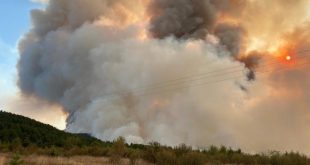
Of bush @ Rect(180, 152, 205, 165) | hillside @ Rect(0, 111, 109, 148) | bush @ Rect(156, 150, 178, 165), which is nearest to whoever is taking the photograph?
bush @ Rect(180, 152, 205, 165)

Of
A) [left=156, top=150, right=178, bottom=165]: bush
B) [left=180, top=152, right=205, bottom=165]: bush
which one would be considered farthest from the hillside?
[left=180, top=152, right=205, bottom=165]: bush

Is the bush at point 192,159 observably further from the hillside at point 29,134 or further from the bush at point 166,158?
the hillside at point 29,134

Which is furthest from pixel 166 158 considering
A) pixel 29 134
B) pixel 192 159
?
pixel 29 134

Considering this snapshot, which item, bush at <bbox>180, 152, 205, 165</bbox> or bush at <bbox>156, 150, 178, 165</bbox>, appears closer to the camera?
bush at <bbox>180, 152, 205, 165</bbox>

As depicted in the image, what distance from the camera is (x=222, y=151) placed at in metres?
32.7

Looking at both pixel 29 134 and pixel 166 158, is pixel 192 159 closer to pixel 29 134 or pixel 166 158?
pixel 166 158

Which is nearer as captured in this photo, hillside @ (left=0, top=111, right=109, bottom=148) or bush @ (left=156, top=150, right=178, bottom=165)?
bush @ (left=156, top=150, right=178, bottom=165)

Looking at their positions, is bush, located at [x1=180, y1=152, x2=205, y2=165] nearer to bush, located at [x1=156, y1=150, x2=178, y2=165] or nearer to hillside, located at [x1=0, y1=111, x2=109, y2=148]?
bush, located at [x1=156, y1=150, x2=178, y2=165]

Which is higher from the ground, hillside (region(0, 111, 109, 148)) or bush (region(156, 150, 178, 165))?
hillside (region(0, 111, 109, 148))

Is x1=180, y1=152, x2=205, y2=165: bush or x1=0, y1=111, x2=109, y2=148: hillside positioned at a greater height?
x1=0, y1=111, x2=109, y2=148: hillside

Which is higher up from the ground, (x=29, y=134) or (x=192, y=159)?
(x=29, y=134)

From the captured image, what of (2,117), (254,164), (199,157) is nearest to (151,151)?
(199,157)

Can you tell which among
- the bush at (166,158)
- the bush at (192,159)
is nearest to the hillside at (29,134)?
the bush at (166,158)

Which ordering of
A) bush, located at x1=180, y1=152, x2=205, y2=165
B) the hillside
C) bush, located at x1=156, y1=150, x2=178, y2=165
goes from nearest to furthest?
bush, located at x1=180, y1=152, x2=205, y2=165, bush, located at x1=156, y1=150, x2=178, y2=165, the hillside
